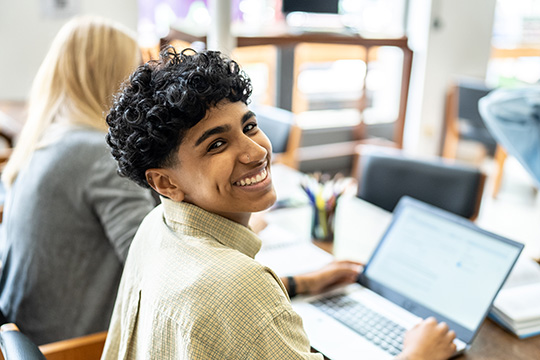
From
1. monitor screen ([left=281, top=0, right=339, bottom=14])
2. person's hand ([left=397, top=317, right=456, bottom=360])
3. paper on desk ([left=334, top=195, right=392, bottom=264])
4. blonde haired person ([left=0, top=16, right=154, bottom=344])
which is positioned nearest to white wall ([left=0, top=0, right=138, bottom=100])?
monitor screen ([left=281, top=0, right=339, bottom=14])

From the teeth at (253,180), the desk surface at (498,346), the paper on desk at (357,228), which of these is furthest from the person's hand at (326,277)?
the teeth at (253,180)

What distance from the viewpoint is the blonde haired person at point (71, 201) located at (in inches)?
50.5

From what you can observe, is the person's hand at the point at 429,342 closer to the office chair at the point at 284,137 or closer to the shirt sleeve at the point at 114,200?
the shirt sleeve at the point at 114,200

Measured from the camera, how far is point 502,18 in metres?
5.05

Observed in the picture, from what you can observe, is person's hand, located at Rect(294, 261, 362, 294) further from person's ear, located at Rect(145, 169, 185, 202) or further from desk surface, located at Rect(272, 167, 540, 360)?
person's ear, located at Rect(145, 169, 185, 202)

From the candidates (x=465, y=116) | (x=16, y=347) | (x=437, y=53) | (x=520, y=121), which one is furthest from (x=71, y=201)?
(x=437, y=53)

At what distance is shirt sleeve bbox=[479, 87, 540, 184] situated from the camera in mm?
1383

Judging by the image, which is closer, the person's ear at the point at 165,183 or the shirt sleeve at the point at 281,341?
the shirt sleeve at the point at 281,341

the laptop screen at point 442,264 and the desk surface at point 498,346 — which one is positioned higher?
the laptop screen at point 442,264

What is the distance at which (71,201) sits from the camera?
1296mm

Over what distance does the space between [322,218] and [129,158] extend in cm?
84

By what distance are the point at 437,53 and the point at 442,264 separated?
3568 millimetres

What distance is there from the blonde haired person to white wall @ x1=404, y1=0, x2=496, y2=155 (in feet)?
11.1

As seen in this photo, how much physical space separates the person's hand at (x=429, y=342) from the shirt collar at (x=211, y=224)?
14.4 inches
